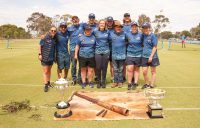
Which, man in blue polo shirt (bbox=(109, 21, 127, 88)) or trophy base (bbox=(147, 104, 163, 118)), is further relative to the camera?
man in blue polo shirt (bbox=(109, 21, 127, 88))

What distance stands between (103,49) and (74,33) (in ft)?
3.51

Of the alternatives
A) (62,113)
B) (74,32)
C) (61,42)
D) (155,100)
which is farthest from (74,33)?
(155,100)

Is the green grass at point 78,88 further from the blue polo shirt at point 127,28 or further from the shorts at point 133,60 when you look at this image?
the blue polo shirt at point 127,28

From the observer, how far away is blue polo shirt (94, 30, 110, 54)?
8.34m

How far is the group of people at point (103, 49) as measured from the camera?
326 inches

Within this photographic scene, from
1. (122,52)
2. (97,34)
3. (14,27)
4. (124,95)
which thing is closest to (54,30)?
(97,34)

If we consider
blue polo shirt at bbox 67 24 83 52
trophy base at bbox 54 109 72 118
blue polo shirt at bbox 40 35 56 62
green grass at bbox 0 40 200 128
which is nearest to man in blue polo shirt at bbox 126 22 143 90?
green grass at bbox 0 40 200 128

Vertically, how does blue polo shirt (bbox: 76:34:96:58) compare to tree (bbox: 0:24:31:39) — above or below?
below

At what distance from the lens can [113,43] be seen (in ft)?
28.0

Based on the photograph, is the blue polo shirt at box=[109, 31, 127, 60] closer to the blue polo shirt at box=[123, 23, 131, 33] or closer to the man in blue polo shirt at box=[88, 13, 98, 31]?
the blue polo shirt at box=[123, 23, 131, 33]

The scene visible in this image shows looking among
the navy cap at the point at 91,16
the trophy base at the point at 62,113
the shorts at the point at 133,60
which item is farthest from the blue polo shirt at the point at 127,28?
the trophy base at the point at 62,113

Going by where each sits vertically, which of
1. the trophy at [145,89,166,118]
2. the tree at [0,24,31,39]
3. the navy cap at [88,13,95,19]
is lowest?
the trophy at [145,89,166,118]

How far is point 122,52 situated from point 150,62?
2.73 ft

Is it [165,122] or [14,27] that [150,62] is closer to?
[165,122]
